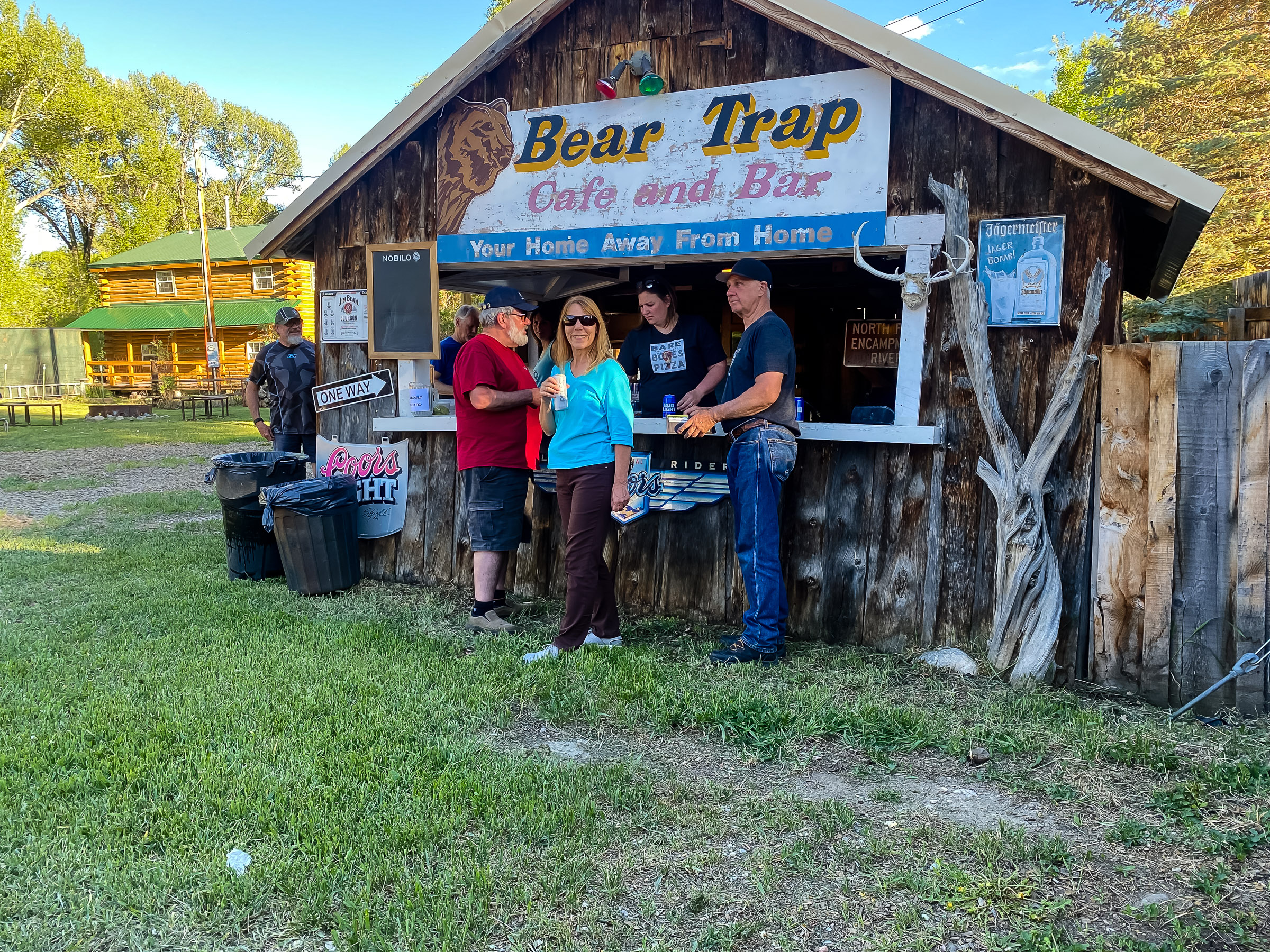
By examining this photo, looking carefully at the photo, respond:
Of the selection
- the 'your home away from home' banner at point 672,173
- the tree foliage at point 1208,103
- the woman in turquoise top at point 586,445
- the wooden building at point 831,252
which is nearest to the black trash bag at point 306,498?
the wooden building at point 831,252

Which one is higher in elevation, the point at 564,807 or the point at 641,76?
the point at 641,76

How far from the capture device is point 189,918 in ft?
8.09

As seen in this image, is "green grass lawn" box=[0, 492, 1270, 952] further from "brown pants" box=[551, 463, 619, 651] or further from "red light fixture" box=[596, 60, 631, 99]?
"red light fixture" box=[596, 60, 631, 99]

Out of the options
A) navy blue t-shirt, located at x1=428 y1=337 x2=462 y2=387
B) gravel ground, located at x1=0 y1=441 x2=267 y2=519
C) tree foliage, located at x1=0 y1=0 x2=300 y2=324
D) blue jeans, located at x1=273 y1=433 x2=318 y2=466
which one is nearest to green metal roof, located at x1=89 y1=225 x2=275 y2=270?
tree foliage, located at x1=0 y1=0 x2=300 y2=324

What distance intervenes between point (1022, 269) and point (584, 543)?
9.26 ft

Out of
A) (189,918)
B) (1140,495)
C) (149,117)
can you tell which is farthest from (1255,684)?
(149,117)

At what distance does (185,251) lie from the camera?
111 feet

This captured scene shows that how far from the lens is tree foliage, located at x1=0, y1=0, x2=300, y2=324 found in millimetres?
36812

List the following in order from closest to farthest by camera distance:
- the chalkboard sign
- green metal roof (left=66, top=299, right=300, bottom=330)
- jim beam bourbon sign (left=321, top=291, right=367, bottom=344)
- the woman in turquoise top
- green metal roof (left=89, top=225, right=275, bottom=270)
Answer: the woman in turquoise top → the chalkboard sign → jim beam bourbon sign (left=321, top=291, right=367, bottom=344) → green metal roof (left=66, top=299, right=300, bottom=330) → green metal roof (left=89, top=225, right=275, bottom=270)

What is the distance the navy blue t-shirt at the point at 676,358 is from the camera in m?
5.55

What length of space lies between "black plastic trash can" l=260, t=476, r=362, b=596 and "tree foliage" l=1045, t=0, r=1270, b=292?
17261 millimetres

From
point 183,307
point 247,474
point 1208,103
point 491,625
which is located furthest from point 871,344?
point 183,307

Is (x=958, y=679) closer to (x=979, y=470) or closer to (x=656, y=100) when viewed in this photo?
(x=979, y=470)

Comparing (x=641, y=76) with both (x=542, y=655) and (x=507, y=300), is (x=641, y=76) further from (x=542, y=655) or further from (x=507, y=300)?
(x=542, y=655)
